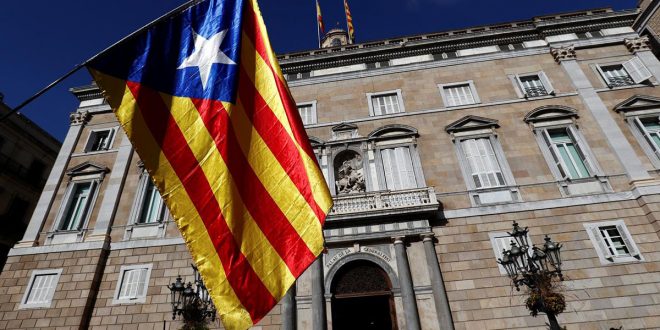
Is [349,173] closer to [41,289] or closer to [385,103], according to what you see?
[385,103]

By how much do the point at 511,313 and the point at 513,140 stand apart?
293 inches

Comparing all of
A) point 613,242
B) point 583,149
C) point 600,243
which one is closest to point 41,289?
point 600,243

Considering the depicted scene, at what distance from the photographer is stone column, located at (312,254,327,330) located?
12.5m

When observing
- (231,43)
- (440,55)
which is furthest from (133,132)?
(440,55)

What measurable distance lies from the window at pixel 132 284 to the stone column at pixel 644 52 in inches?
959

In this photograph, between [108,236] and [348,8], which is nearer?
[108,236]

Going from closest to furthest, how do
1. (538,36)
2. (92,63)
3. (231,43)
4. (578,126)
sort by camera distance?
(92,63)
(231,43)
(578,126)
(538,36)

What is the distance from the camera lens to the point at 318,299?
42.4ft

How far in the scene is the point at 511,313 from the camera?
1217 centimetres

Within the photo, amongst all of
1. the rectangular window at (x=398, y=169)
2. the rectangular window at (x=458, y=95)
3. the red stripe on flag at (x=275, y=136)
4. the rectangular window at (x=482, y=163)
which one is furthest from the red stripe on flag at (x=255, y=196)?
the rectangular window at (x=458, y=95)

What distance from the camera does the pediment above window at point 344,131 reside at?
678 inches

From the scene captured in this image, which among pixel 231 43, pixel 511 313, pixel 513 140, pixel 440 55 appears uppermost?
pixel 440 55

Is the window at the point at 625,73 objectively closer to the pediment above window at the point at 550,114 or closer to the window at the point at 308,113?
the pediment above window at the point at 550,114

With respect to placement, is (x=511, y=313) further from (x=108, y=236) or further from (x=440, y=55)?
(x=108, y=236)
